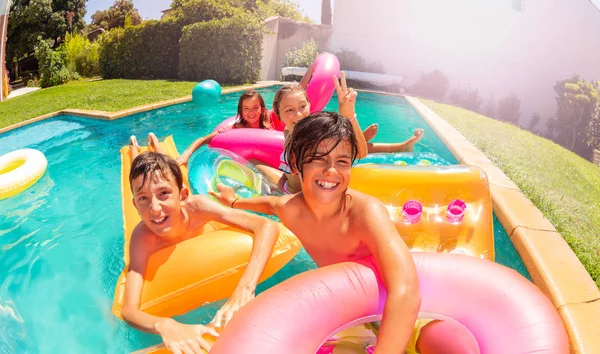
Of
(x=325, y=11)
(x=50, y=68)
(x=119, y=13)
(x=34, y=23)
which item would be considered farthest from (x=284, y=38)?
(x=119, y=13)

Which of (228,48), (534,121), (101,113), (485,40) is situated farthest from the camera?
(228,48)

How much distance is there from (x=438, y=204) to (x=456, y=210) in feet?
0.43

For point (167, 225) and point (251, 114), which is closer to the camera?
point (167, 225)

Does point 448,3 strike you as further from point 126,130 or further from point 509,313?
point 509,313

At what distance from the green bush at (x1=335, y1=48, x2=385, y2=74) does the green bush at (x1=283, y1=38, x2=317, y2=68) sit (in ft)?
3.66

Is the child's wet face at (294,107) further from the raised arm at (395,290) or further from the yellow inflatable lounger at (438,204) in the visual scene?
the raised arm at (395,290)

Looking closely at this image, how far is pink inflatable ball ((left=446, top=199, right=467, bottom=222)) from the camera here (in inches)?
102

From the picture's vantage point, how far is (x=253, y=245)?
2285 millimetres

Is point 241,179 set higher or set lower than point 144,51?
lower

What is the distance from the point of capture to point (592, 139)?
8.77m

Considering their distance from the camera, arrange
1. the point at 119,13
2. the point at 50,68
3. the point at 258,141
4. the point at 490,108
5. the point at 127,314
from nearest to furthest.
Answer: the point at 127,314, the point at 258,141, the point at 490,108, the point at 50,68, the point at 119,13

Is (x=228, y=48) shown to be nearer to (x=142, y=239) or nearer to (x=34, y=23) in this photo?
(x=142, y=239)

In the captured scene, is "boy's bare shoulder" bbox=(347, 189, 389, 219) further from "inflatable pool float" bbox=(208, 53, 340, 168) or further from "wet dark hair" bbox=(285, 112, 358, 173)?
"inflatable pool float" bbox=(208, 53, 340, 168)

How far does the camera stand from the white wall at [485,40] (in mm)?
9867
